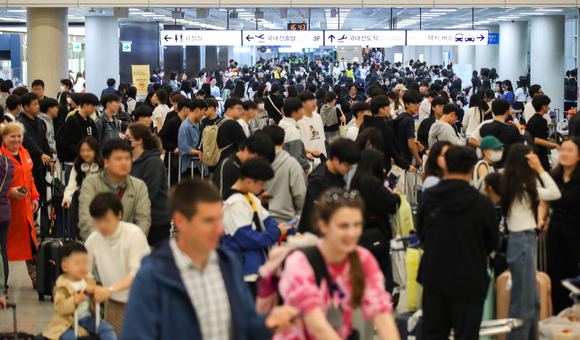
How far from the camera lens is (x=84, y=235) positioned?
4680mm

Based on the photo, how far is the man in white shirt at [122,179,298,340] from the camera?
2205 mm

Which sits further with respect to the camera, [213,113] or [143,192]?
[213,113]

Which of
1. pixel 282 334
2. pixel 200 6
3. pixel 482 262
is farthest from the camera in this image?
pixel 200 6

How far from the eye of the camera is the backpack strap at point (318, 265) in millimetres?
2594

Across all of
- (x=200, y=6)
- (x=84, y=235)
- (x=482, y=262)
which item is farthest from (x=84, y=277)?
(x=200, y=6)

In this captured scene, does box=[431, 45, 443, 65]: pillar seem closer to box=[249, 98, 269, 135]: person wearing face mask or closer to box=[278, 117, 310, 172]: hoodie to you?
box=[249, 98, 269, 135]: person wearing face mask

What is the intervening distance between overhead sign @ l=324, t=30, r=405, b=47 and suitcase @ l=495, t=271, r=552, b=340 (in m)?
11.1

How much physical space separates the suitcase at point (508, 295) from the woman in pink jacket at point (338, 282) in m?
2.39

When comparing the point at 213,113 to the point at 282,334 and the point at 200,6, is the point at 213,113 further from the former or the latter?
the point at 282,334

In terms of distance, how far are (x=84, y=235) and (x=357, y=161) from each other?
200 centimetres

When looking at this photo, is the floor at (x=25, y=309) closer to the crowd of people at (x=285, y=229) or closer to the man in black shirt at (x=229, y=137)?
the crowd of people at (x=285, y=229)

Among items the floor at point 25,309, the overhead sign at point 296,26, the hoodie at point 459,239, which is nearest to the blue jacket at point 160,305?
the hoodie at point 459,239

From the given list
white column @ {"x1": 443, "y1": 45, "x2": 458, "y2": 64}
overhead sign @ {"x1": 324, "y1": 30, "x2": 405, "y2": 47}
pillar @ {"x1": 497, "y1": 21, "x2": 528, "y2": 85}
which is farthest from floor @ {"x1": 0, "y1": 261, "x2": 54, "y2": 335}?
white column @ {"x1": 443, "y1": 45, "x2": 458, "y2": 64}

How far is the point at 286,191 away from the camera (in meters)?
5.36
